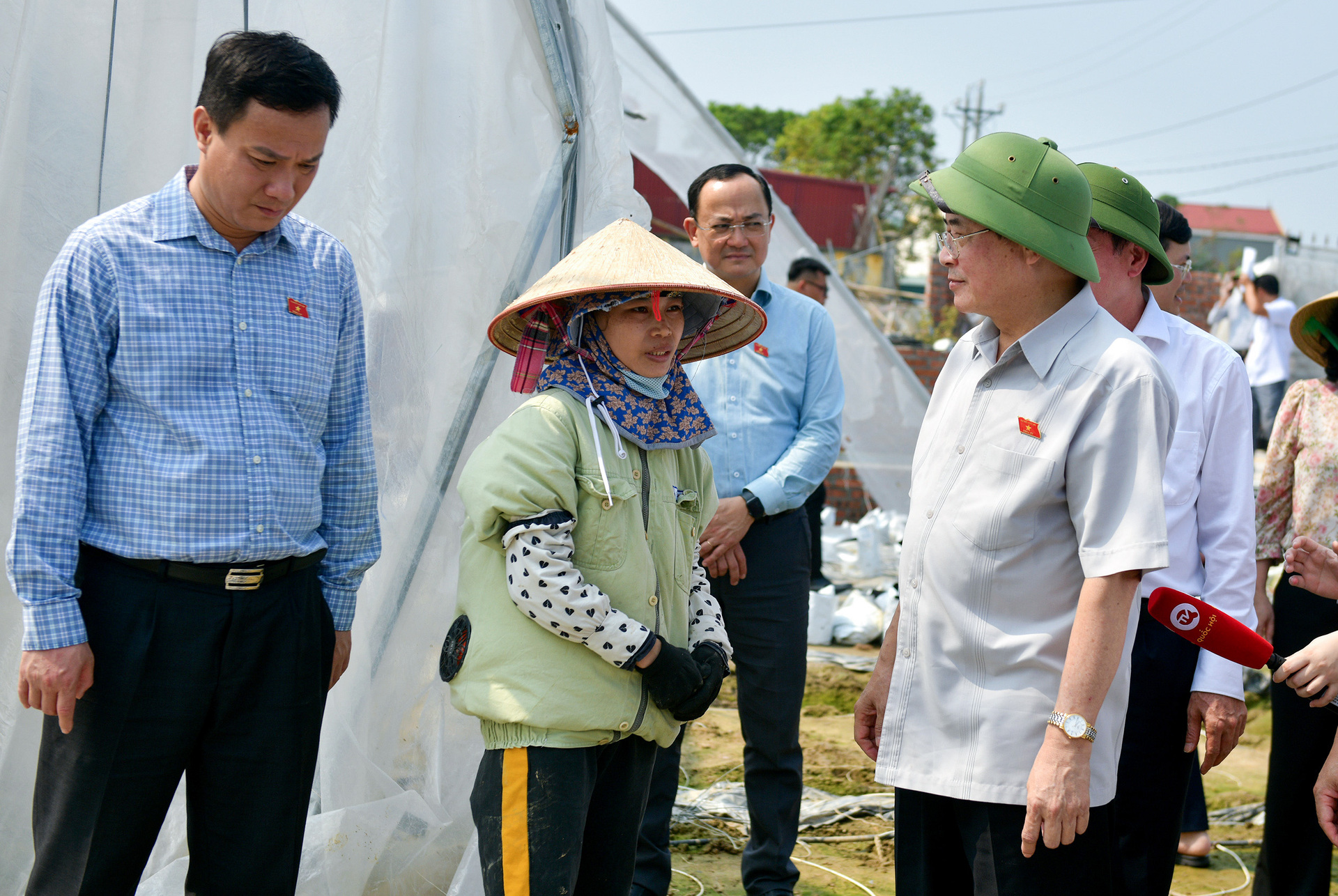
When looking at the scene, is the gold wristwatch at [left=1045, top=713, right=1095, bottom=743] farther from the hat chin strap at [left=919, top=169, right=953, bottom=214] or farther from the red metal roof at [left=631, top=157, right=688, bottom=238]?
the red metal roof at [left=631, top=157, right=688, bottom=238]

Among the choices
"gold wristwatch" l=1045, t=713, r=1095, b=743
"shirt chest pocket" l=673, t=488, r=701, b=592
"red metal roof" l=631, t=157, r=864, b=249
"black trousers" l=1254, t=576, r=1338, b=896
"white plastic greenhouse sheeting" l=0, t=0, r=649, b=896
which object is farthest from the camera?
"red metal roof" l=631, t=157, r=864, b=249

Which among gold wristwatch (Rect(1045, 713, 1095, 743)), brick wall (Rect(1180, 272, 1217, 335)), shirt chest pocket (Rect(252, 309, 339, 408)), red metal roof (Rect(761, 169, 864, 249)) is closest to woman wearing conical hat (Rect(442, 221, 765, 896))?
shirt chest pocket (Rect(252, 309, 339, 408))

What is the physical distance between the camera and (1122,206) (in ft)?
7.57

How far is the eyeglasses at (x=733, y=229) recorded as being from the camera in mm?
3121

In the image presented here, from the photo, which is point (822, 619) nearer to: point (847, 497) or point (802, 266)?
point (802, 266)

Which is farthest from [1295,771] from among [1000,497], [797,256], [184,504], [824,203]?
[824,203]

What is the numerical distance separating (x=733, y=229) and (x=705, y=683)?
1537 millimetres

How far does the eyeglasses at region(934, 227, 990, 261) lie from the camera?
6.24 feet

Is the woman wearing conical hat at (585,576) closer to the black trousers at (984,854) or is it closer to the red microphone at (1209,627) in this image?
the black trousers at (984,854)

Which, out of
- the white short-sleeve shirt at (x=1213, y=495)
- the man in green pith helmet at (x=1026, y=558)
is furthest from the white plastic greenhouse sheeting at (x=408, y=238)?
the white short-sleeve shirt at (x=1213, y=495)

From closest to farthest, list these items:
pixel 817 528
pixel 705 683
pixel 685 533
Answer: pixel 705 683, pixel 685 533, pixel 817 528

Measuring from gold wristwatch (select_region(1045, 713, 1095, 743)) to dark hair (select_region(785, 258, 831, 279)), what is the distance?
4.84 m

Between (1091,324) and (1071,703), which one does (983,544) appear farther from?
(1091,324)

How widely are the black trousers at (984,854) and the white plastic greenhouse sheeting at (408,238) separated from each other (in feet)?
3.71
